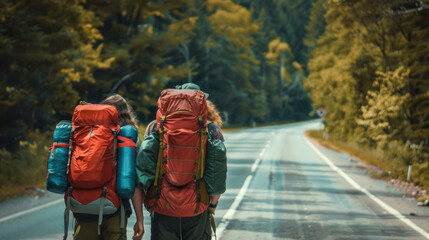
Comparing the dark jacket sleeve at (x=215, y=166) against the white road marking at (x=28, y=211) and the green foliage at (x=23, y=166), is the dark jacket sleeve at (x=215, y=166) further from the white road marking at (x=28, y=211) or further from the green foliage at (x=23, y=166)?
the green foliage at (x=23, y=166)

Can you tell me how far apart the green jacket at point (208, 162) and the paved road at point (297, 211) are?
3.94m

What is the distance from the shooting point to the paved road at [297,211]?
26.4 ft

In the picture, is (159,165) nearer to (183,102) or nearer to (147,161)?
(147,161)

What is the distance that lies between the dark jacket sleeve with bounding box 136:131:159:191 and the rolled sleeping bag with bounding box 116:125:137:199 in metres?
0.05

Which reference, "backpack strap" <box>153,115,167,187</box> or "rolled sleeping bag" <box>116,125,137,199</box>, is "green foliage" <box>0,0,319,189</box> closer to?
"backpack strap" <box>153,115,167,187</box>

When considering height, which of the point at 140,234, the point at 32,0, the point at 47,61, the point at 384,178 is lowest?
the point at 384,178

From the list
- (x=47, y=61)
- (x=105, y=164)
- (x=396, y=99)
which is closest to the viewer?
(x=105, y=164)

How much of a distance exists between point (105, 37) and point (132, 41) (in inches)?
72.9

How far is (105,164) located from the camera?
3.69 m

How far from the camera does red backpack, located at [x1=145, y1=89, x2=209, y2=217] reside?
373 cm

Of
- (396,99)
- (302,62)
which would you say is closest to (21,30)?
(396,99)

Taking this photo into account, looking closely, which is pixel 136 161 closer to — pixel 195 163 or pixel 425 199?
pixel 195 163

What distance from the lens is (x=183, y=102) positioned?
377 centimetres

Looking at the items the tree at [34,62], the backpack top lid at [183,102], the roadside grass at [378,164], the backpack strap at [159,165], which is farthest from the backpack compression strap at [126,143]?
the tree at [34,62]
